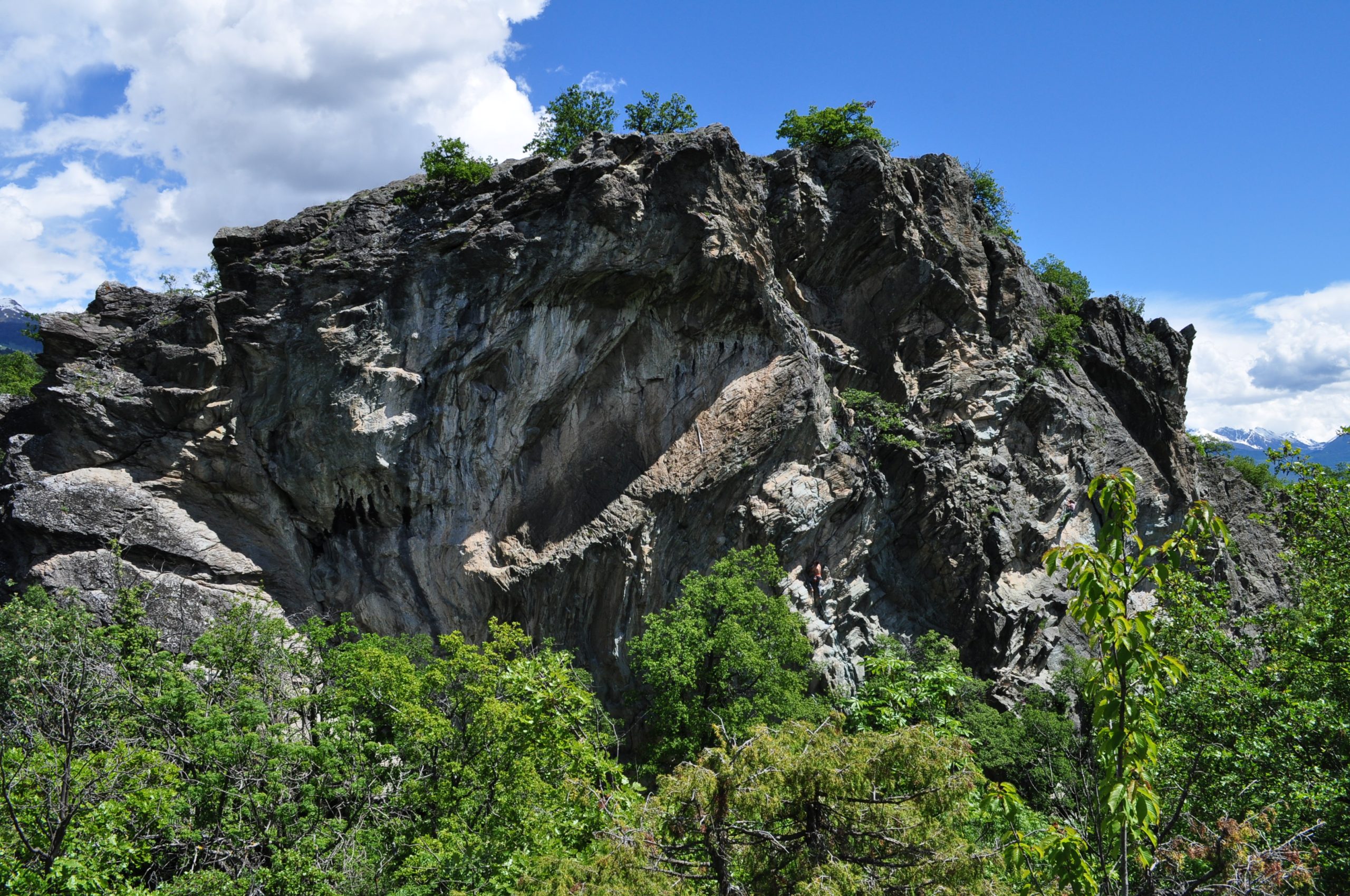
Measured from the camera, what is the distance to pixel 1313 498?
11930 mm

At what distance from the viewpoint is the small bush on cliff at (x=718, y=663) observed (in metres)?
20.1

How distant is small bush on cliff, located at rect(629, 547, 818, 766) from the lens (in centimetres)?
2006

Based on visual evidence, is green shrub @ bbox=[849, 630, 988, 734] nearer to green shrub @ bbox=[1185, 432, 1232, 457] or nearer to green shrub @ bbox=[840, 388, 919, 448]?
green shrub @ bbox=[840, 388, 919, 448]

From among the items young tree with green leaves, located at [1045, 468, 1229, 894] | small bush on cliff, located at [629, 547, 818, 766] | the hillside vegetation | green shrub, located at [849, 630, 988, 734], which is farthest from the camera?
small bush on cliff, located at [629, 547, 818, 766]

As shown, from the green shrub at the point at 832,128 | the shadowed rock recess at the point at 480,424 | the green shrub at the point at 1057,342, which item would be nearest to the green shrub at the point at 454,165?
the shadowed rock recess at the point at 480,424

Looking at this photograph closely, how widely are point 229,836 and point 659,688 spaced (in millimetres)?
10926

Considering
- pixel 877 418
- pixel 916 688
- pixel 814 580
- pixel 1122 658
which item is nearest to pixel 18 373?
pixel 814 580

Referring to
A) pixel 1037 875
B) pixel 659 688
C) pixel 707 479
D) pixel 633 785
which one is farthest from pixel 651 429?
pixel 1037 875

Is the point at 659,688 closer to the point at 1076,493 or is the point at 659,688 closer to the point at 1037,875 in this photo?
the point at 1037,875

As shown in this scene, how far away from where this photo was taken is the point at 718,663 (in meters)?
20.9

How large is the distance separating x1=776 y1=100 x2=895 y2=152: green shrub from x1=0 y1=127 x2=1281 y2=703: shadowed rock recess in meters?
4.62

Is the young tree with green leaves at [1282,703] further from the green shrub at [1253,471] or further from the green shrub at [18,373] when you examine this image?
the green shrub at [18,373]

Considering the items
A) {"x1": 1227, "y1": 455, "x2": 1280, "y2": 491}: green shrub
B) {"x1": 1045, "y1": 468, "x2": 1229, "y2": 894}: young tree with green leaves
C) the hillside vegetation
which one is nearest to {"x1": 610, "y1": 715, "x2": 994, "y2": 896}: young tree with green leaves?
the hillside vegetation

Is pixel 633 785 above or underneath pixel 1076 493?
underneath
